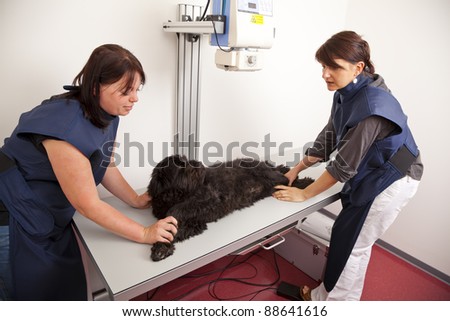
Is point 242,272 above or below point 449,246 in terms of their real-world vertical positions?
below

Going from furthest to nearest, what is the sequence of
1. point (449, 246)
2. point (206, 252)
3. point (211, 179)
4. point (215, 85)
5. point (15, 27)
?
1. point (449, 246)
2. point (215, 85)
3. point (211, 179)
4. point (15, 27)
5. point (206, 252)

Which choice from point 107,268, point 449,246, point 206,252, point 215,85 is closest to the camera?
point 107,268

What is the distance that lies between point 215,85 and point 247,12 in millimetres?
719

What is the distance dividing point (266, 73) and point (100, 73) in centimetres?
151

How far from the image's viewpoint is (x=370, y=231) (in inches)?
62.3

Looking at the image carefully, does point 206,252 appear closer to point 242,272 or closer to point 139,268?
point 139,268

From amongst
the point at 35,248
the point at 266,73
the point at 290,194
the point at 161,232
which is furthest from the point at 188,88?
the point at 35,248

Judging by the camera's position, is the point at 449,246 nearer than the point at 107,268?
No

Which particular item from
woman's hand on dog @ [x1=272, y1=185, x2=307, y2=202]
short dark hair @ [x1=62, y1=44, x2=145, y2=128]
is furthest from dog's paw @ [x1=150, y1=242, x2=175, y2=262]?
woman's hand on dog @ [x1=272, y1=185, x2=307, y2=202]

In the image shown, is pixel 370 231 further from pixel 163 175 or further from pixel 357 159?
pixel 163 175

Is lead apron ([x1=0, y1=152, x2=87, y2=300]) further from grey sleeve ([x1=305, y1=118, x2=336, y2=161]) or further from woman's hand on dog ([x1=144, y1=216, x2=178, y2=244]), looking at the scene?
grey sleeve ([x1=305, y1=118, x2=336, y2=161])

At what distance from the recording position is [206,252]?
1121mm

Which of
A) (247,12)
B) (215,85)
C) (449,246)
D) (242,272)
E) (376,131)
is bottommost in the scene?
(242,272)

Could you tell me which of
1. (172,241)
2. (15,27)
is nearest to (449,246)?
(172,241)
